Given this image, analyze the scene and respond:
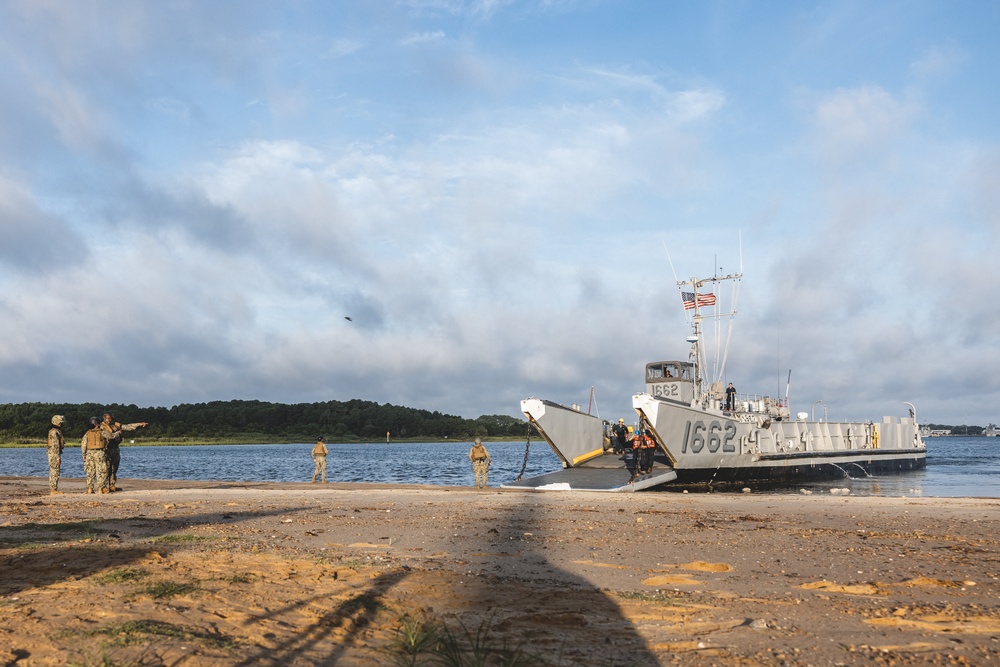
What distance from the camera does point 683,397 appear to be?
105ft

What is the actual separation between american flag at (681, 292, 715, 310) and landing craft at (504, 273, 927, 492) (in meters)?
0.02

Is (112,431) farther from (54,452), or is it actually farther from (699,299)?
(699,299)

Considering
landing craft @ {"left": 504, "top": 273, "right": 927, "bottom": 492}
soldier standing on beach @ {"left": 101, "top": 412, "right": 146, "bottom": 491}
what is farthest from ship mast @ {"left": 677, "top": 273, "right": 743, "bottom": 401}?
soldier standing on beach @ {"left": 101, "top": 412, "right": 146, "bottom": 491}

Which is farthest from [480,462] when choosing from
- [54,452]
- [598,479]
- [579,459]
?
[54,452]

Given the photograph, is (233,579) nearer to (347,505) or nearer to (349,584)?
(349,584)

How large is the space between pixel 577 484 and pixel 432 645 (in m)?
20.1

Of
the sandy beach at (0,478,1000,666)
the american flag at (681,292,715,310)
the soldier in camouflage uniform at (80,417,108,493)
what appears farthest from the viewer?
the american flag at (681,292,715,310)

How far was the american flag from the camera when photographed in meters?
33.3

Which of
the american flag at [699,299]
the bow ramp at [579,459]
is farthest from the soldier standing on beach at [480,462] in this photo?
the american flag at [699,299]

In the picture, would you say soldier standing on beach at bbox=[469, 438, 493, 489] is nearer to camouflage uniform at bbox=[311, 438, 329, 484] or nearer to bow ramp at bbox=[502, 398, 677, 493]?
bow ramp at bbox=[502, 398, 677, 493]

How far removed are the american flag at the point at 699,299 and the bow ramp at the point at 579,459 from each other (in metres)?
6.37

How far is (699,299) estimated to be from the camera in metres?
33.7

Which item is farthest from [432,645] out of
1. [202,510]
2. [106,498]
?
[106,498]

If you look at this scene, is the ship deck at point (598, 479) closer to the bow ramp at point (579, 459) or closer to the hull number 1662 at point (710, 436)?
the bow ramp at point (579, 459)
